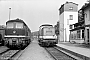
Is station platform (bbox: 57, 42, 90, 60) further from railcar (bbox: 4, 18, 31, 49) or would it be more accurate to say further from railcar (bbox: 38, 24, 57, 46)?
railcar (bbox: 4, 18, 31, 49)

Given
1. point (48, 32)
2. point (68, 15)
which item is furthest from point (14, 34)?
point (68, 15)

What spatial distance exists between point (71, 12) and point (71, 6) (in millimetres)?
1874

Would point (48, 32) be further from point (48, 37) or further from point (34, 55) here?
point (34, 55)

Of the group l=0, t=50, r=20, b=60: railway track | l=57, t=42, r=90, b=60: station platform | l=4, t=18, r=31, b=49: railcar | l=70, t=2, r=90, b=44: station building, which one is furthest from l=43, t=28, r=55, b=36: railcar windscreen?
l=0, t=50, r=20, b=60: railway track

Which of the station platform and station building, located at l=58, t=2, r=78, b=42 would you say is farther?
station building, located at l=58, t=2, r=78, b=42

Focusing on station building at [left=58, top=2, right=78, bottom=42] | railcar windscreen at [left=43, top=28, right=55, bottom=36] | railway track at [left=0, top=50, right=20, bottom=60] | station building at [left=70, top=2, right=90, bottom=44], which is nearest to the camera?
railway track at [left=0, top=50, right=20, bottom=60]

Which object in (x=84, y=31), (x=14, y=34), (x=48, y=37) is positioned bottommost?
(x=48, y=37)

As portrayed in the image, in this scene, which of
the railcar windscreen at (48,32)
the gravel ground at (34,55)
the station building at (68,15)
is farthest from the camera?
the station building at (68,15)

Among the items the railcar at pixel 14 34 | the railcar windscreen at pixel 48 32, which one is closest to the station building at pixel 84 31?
the railcar windscreen at pixel 48 32

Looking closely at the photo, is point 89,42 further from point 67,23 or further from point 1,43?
point 67,23

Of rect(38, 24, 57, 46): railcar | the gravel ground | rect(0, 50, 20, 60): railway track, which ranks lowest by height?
the gravel ground

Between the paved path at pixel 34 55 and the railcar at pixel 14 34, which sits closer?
the paved path at pixel 34 55

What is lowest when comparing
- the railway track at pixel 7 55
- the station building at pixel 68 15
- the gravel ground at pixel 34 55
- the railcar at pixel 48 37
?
the gravel ground at pixel 34 55

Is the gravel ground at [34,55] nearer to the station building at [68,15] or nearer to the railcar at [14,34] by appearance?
the railcar at [14,34]
